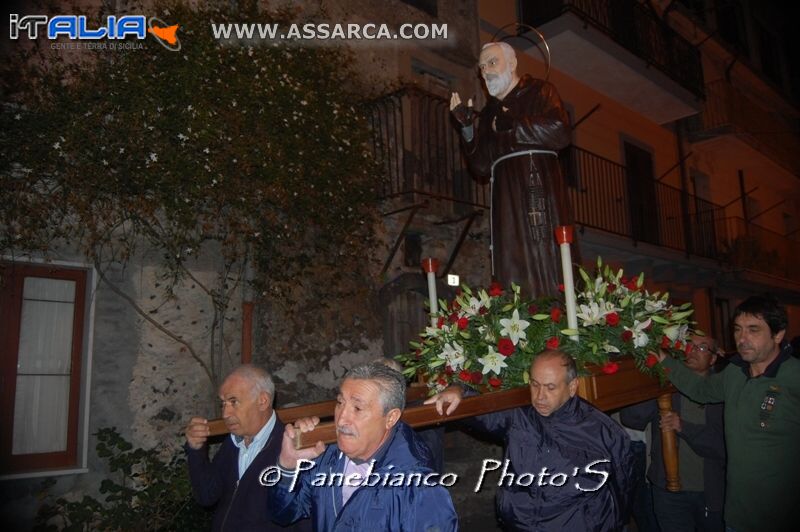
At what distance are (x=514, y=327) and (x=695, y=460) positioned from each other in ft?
6.23

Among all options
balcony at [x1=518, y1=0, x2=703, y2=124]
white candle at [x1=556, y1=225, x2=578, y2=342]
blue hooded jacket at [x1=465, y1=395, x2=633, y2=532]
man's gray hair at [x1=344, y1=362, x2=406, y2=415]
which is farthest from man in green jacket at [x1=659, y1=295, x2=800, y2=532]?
balcony at [x1=518, y1=0, x2=703, y2=124]

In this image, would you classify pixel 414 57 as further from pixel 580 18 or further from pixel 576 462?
pixel 576 462

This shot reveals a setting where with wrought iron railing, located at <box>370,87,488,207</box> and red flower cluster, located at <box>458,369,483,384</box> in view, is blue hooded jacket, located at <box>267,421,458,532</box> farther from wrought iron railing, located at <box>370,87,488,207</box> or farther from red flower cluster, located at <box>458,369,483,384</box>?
wrought iron railing, located at <box>370,87,488,207</box>

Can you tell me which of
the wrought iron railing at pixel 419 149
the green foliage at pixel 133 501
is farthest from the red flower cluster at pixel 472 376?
the wrought iron railing at pixel 419 149

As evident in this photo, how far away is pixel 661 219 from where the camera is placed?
13.1 m

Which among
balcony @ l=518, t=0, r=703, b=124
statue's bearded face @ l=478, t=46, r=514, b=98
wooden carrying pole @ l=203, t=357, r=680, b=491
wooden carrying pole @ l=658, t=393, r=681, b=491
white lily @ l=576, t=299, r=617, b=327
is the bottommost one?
wooden carrying pole @ l=658, t=393, r=681, b=491

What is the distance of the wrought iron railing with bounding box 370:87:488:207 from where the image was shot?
786 centimetres

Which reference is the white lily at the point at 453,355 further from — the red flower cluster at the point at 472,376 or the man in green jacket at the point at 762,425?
the man in green jacket at the point at 762,425

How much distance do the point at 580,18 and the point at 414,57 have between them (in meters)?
2.92

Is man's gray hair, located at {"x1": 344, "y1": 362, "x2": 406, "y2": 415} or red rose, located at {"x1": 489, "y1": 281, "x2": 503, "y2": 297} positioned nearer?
man's gray hair, located at {"x1": 344, "y1": 362, "x2": 406, "y2": 415}

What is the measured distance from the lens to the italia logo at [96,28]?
5352mm

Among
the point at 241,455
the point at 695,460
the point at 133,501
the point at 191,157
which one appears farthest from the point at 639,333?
the point at 191,157

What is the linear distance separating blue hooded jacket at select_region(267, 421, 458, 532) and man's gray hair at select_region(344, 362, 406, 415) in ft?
0.33

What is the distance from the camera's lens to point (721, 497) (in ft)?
12.7
